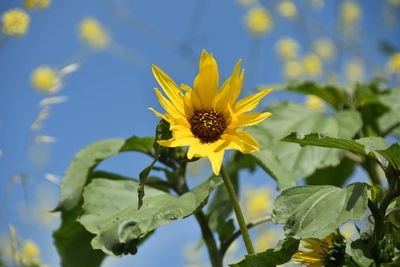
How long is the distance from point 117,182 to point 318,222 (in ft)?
1.36

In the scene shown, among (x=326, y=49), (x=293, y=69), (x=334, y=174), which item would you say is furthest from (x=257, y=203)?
(x=326, y=49)

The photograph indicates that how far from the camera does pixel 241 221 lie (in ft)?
2.37

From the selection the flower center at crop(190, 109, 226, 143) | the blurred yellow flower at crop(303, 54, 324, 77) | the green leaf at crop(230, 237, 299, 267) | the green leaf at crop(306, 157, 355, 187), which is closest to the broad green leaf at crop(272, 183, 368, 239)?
the green leaf at crop(230, 237, 299, 267)

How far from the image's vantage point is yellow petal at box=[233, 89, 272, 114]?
0.78 meters

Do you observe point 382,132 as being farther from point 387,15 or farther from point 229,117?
point 387,15

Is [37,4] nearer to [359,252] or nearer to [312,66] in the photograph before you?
[359,252]

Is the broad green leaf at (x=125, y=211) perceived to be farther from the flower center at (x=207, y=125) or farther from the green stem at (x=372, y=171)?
the green stem at (x=372, y=171)

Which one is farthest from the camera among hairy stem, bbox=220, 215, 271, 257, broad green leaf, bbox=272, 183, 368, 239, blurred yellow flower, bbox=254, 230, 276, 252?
blurred yellow flower, bbox=254, 230, 276, 252

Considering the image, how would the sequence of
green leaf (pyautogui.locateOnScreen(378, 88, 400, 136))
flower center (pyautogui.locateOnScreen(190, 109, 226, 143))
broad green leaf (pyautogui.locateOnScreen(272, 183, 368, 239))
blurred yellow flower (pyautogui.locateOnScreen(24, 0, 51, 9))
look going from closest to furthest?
broad green leaf (pyautogui.locateOnScreen(272, 183, 368, 239))
flower center (pyautogui.locateOnScreen(190, 109, 226, 143))
blurred yellow flower (pyautogui.locateOnScreen(24, 0, 51, 9))
green leaf (pyautogui.locateOnScreen(378, 88, 400, 136))

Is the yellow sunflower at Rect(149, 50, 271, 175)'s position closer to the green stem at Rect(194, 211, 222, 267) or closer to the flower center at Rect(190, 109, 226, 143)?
the flower center at Rect(190, 109, 226, 143)

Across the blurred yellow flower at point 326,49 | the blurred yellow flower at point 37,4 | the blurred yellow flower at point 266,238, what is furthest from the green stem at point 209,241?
the blurred yellow flower at point 326,49

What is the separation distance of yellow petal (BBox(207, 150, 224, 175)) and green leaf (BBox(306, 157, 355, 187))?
2.75 ft

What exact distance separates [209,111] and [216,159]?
0.13m

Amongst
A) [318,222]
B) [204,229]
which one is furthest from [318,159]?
[318,222]
